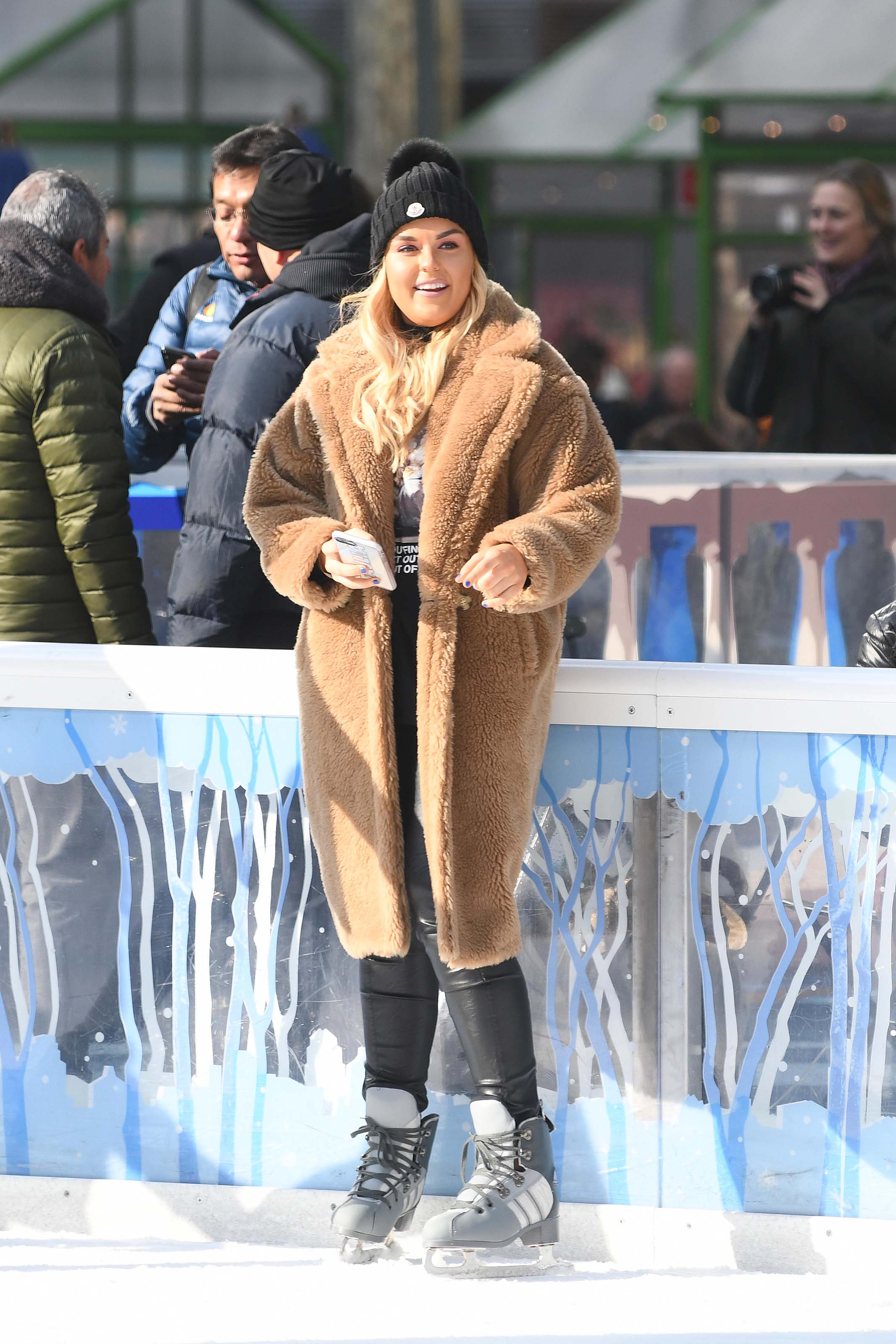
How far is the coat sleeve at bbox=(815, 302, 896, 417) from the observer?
524 cm

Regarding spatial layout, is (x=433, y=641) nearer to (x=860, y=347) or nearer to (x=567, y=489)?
(x=567, y=489)

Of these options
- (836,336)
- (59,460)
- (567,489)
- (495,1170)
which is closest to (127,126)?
(836,336)

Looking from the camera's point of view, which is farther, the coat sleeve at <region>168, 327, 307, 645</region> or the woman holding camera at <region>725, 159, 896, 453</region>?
the woman holding camera at <region>725, 159, 896, 453</region>

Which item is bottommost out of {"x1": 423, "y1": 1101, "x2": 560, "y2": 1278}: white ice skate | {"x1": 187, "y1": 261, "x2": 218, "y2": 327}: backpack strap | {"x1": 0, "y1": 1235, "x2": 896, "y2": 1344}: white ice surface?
{"x1": 0, "y1": 1235, "x2": 896, "y2": 1344}: white ice surface

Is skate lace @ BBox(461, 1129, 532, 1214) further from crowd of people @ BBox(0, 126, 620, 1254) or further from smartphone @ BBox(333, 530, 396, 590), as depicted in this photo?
smartphone @ BBox(333, 530, 396, 590)

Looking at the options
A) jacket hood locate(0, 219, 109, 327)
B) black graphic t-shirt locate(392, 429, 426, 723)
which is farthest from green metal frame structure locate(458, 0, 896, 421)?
black graphic t-shirt locate(392, 429, 426, 723)

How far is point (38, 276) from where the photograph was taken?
3.66m

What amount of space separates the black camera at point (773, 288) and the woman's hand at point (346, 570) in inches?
116

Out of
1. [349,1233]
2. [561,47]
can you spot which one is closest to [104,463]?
[349,1233]

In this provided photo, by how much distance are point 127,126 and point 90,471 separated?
11651mm

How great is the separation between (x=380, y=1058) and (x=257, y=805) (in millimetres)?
515

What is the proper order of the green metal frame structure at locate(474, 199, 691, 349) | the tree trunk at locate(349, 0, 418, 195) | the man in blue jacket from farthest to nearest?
the tree trunk at locate(349, 0, 418, 195) < the green metal frame structure at locate(474, 199, 691, 349) < the man in blue jacket

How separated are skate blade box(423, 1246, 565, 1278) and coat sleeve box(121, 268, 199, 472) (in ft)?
6.62

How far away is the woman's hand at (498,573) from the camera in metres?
2.68
